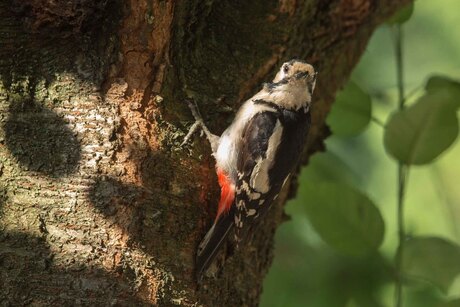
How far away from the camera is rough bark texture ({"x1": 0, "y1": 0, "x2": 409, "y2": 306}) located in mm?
2754

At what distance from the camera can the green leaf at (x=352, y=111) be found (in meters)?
3.67

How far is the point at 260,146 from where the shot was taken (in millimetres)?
3779

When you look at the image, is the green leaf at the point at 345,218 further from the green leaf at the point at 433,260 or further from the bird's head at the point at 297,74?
the bird's head at the point at 297,74

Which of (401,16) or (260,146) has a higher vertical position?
(401,16)

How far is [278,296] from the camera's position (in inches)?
156

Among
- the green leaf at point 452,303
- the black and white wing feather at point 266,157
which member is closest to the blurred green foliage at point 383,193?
the green leaf at point 452,303

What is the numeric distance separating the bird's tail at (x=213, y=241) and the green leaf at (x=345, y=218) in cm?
35

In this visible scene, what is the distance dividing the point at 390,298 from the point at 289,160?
0.78 metres

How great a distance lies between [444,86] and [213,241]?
122 centimetres

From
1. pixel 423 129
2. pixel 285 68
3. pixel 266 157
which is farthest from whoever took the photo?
pixel 266 157

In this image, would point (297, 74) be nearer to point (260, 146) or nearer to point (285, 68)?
point (285, 68)

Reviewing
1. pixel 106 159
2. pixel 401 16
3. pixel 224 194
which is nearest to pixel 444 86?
pixel 401 16

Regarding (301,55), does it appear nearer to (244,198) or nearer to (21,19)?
(244,198)

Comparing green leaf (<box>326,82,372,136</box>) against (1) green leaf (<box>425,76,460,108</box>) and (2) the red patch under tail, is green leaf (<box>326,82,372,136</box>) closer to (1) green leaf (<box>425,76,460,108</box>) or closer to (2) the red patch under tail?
(1) green leaf (<box>425,76,460,108</box>)
